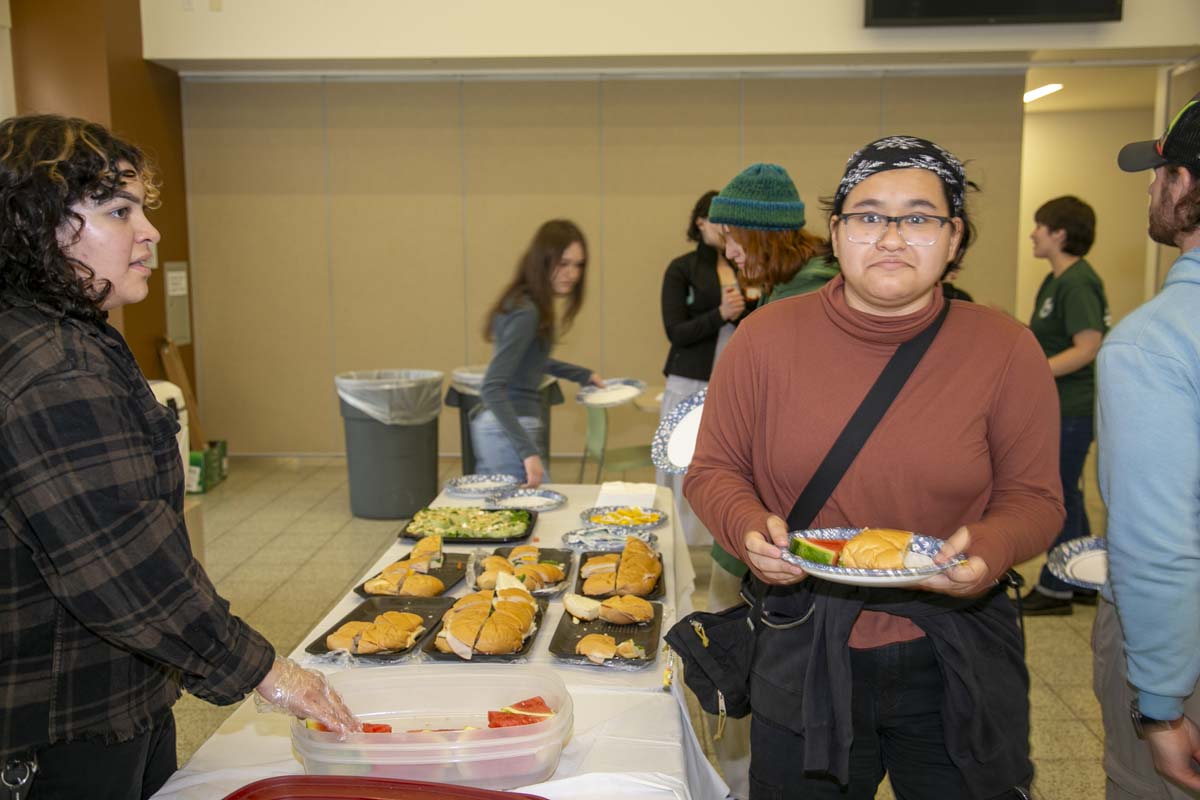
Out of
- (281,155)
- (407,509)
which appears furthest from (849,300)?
(281,155)

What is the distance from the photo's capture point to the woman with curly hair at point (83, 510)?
1.14m

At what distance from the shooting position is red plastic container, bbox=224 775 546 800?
1.17 m

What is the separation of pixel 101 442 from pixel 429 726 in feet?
2.22

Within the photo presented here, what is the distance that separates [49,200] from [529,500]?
1934 mm

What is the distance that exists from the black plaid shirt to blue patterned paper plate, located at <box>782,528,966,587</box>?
0.73m

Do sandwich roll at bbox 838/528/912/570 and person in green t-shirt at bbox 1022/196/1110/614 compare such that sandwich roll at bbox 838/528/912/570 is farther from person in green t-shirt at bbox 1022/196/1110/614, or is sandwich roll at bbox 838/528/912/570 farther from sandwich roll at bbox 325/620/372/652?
person in green t-shirt at bbox 1022/196/1110/614

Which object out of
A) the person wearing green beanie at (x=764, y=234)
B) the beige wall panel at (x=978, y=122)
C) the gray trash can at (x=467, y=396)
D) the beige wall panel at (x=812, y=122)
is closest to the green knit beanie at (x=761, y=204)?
the person wearing green beanie at (x=764, y=234)

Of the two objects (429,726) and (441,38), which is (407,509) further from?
(429,726)

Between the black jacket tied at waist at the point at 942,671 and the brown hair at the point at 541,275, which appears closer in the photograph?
the black jacket tied at waist at the point at 942,671

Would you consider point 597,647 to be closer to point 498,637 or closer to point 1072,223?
point 498,637

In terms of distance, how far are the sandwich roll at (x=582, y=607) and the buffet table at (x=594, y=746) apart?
0.06 metres

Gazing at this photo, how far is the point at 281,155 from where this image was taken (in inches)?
269

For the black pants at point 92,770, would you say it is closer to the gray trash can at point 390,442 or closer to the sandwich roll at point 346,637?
the sandwich roll at point 346,637

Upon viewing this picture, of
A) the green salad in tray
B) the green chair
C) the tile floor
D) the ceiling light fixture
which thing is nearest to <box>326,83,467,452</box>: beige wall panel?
the tile floor
